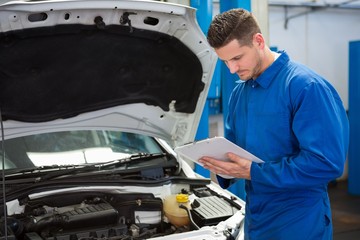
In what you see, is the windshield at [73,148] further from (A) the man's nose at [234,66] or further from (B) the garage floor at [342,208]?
(B) the garage floor at [342,208]

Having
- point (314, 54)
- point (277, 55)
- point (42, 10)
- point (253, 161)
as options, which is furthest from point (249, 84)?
point (314, 54)

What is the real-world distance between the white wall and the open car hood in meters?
4.00

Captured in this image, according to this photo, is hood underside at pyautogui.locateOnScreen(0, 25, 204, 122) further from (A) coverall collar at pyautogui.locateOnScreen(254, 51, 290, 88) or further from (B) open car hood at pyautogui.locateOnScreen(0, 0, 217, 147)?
(A) coverall collar at pyautogui.locateOnScreen(254, 51, 290, 88)

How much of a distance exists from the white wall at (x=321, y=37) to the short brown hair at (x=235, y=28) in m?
4.67

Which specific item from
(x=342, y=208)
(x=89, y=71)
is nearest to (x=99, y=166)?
(x=89, y=71)

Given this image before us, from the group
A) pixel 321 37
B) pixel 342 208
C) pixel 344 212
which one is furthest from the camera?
pixel 321 37

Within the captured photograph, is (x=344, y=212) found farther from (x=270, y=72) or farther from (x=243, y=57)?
(x=243, y=57)

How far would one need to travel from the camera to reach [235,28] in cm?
154

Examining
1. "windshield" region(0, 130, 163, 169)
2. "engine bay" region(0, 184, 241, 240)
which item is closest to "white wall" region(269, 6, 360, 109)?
"windshield" region(0, 130, 163, 169)

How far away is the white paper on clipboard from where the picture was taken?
5.28ft

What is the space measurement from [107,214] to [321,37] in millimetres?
5209


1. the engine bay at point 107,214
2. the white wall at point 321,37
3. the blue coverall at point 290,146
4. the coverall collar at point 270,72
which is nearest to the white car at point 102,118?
the engine bay at point 107,214

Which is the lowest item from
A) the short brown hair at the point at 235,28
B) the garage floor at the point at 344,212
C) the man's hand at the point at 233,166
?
the garage floor at the point at 344,212

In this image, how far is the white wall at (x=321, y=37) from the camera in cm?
609
